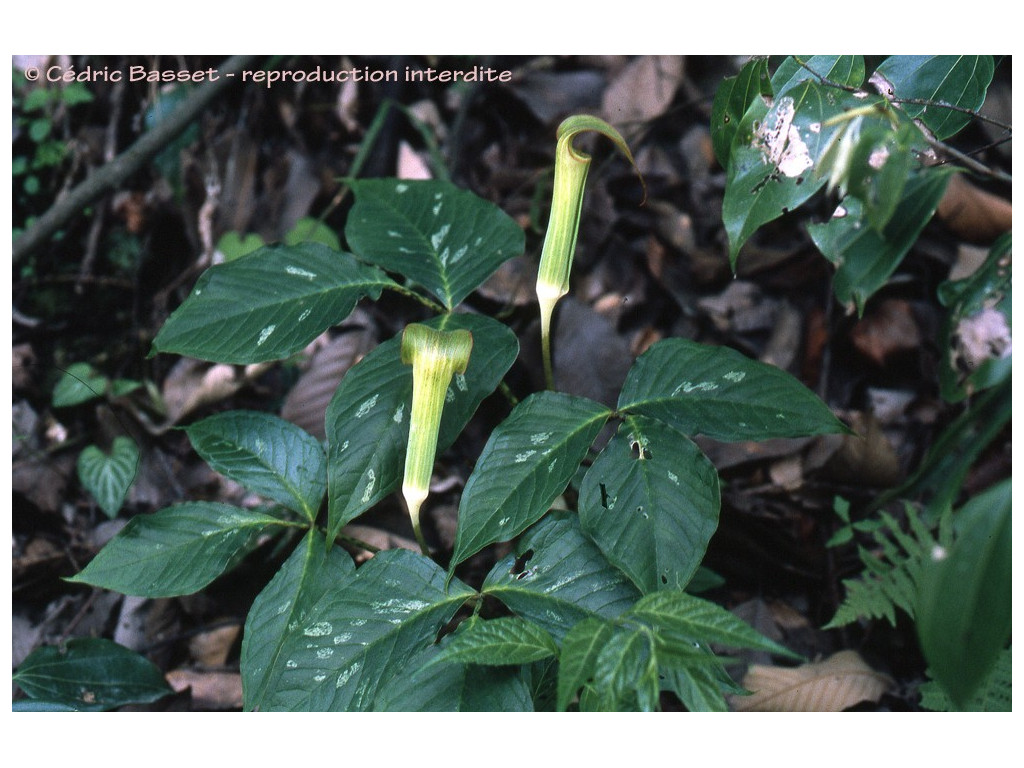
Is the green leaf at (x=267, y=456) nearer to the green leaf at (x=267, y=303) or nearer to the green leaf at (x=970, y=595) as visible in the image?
the green leaf at (x=267, y=303)

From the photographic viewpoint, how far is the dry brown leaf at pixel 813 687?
4.64 ft

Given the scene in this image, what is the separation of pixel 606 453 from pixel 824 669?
30.3 inches

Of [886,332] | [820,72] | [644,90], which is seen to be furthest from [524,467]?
[644,90]

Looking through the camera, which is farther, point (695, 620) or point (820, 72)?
point (820, 72)

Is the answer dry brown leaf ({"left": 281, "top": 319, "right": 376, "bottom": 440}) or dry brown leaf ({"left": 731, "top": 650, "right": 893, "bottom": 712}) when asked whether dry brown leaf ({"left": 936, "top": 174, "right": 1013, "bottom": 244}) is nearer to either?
dry brown leaf ({"left": 731, "top": 650, "right": 893, "bottom": 712})

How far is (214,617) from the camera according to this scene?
1.70 meters

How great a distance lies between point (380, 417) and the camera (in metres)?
1.15

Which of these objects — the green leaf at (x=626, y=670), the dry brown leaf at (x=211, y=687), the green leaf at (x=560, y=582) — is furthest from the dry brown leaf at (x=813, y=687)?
the dry brown leaf at (x=211, y=687)

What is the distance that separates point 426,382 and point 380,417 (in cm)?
14

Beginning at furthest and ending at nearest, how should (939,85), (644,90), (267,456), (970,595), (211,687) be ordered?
(644,90)
(211,687)
(267,456)
(939,85)
(970,595)

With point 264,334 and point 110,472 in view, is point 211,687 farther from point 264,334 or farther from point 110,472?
point 264,334

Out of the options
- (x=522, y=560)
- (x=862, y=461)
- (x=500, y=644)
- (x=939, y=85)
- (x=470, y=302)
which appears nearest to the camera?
(x=500, y=644)

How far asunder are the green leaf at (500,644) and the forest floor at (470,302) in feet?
1.57
